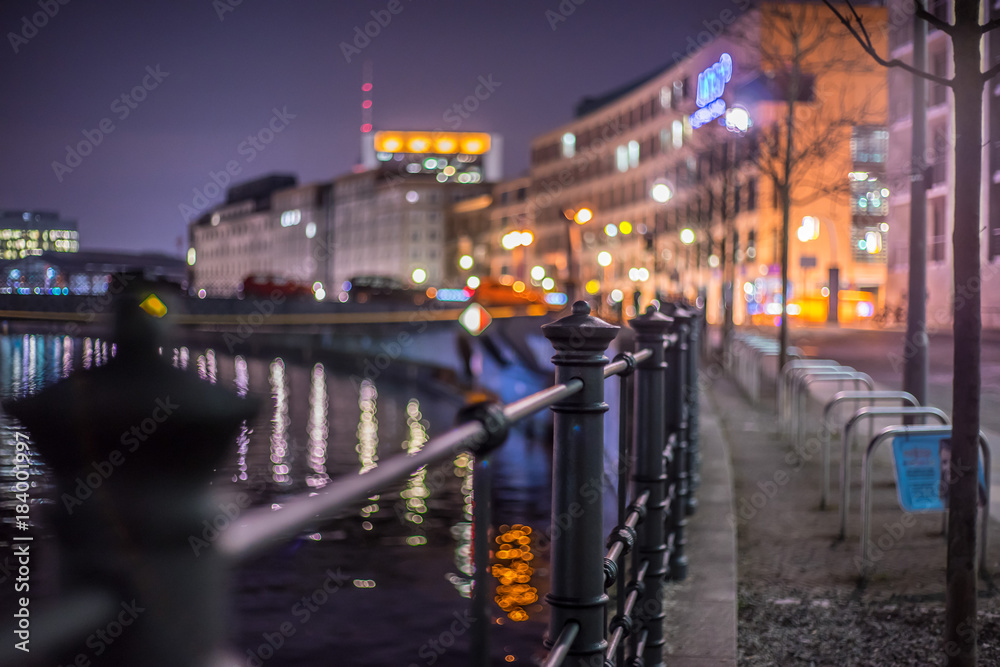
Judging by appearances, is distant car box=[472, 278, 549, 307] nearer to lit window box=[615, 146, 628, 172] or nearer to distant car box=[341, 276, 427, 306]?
distant car box=[341, 276, 427, 306]

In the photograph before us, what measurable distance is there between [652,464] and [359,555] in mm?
4006

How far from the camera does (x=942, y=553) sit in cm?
676

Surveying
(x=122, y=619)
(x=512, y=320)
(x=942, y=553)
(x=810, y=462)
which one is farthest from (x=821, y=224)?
(x=122, y=619)

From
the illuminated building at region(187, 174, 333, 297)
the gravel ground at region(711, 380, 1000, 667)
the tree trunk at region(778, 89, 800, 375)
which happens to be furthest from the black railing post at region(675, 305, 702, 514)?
the illuminated building at region(187, 174, 333, 297)

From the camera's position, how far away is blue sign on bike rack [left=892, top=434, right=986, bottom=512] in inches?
247

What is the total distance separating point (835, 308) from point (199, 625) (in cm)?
6242

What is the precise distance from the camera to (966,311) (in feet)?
13.9

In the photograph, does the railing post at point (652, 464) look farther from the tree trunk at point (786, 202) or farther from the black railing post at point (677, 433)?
the tree trunk at point (786, 202)

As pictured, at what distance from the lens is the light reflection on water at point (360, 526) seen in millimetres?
4949

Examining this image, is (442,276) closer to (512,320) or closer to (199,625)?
(512,320)

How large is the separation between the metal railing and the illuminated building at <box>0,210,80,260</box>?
2937mm

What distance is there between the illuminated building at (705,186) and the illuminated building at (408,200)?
2964 cm

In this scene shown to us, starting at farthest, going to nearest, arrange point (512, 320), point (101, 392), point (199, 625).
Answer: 1. point (512, 320)
2. point (101, 392)
3. point (199, 625)

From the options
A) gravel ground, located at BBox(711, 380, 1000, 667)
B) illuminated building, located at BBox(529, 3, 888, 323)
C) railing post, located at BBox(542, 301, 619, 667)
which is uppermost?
illuminated building, located at BBox(529, 3, 888, 323)
